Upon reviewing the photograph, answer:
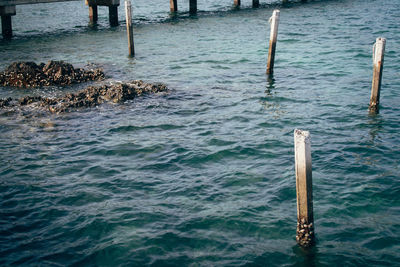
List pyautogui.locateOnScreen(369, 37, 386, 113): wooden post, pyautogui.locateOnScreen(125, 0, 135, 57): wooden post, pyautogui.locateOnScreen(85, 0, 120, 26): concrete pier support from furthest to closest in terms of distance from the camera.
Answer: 1. pyautogui.locateOnScreen(85, 0, 120, 26): concrete pier support
2. pyautogui.locateOnScreen(125, 0, 135, 57): wooden post
3. pyautogui.locateOnScreen(369, 37, 386, 113): wooden post

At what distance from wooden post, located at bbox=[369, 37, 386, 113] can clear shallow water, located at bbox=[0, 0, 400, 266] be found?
0.43 m

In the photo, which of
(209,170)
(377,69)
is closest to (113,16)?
(377,69)

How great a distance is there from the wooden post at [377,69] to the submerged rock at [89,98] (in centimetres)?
745

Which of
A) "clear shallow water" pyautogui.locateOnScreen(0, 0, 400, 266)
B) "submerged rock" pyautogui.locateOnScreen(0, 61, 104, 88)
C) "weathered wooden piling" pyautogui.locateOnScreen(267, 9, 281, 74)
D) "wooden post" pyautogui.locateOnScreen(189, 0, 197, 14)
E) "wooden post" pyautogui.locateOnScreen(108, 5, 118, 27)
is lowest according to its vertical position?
"clear shallow water" pyautogui.locateOnScreen(0, 0, 400, 266)

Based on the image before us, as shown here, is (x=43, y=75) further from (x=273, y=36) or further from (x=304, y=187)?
(x=304, y=187)

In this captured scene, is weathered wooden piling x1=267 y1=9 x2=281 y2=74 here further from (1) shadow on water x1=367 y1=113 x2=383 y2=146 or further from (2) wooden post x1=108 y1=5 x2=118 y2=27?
(2) wooden post x1=108 y1=5 x2=118 y2=27

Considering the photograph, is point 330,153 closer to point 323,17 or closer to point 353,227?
point 353,227

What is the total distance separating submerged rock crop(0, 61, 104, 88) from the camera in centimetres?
1814

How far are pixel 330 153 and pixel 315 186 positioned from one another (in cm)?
186

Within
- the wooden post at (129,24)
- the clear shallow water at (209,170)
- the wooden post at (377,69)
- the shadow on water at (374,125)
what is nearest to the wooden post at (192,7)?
the wooden post at (129,24)

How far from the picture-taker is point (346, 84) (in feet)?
56.2

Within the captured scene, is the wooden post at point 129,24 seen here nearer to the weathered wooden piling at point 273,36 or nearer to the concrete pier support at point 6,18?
the weathered wooden piling at point 273,36

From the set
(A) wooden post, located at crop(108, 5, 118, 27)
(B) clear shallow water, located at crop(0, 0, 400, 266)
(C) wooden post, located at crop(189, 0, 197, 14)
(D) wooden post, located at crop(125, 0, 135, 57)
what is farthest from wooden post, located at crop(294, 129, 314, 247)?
(C) wooden post, located at crop(189, 0, 197, 14)

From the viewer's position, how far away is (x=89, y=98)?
1552cm
